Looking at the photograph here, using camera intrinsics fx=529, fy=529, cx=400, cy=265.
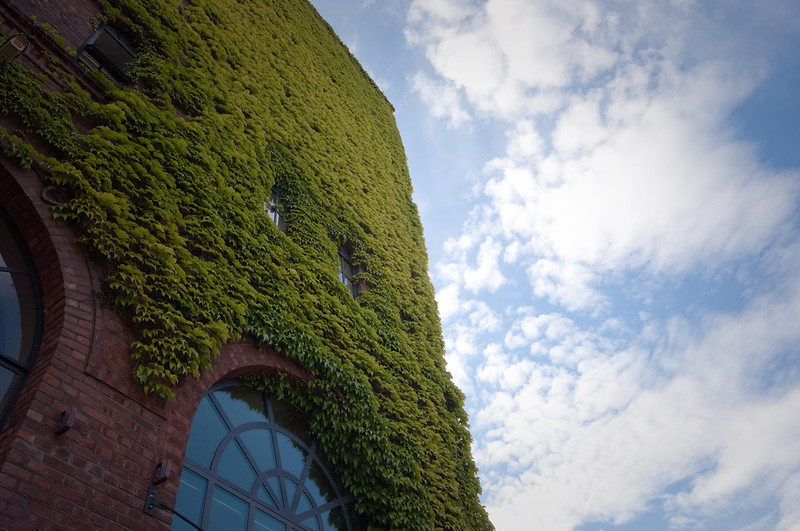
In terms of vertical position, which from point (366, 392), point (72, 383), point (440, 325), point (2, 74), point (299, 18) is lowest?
point (72, 383)

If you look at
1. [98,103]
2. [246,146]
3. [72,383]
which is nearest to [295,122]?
[246,146]

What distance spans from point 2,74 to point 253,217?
2.91 m

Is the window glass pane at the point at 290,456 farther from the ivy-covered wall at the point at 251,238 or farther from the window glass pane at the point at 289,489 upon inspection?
the ivy-covered wall at the point at 251,238

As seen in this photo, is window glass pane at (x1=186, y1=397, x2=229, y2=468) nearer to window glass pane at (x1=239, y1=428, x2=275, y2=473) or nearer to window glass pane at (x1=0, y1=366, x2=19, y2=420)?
window glass pane at (x1=239, y1=428, x2=275, y2=473)

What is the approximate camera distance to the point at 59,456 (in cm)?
369

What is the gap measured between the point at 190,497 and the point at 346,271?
16.5 ft

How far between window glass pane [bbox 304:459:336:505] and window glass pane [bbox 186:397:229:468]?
134cm

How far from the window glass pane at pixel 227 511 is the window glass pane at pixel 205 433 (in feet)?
1.04

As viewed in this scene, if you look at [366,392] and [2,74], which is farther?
[366,392]

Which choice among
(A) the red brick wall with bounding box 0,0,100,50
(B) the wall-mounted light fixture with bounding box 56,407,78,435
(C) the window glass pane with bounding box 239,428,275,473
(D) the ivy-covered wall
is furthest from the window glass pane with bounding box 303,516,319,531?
(A) the red brick wall with bounding box 0,0,100,50

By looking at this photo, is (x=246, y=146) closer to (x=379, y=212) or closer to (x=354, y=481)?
(x=379, y=212)

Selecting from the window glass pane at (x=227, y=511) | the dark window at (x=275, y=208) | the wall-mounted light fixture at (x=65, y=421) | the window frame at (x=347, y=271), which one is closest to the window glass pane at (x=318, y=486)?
the window glass pane at (x=227, y=511)

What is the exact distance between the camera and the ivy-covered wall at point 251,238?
195 inches

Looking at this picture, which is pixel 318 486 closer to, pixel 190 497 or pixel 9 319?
pixel 190 497
